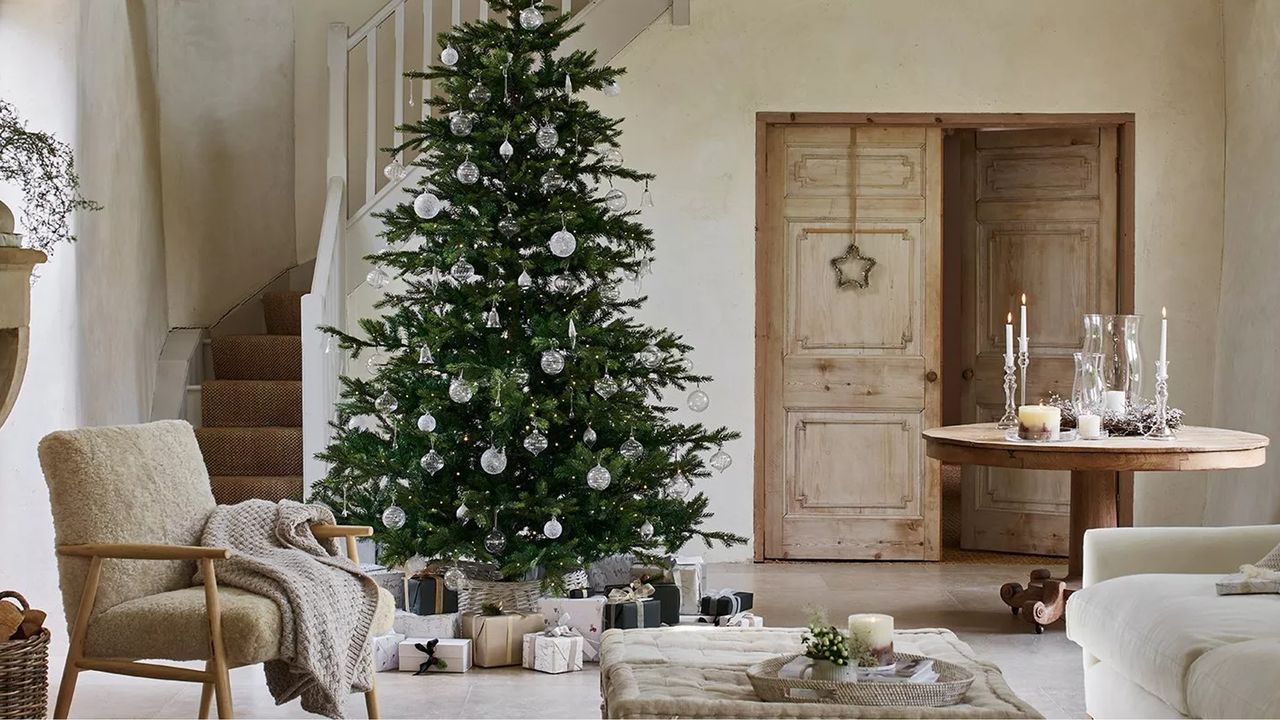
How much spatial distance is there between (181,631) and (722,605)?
210 centimetres

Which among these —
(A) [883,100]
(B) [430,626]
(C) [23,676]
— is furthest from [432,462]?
(A) [883,100]

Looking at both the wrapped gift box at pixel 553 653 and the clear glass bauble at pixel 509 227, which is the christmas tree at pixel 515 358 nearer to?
the clear glass bauble at pixel 509 227

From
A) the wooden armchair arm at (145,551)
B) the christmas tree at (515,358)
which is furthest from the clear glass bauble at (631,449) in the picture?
the wooden armchair arm at (145,551)

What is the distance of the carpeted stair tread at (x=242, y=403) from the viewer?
6340mm

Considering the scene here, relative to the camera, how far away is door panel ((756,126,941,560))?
6637 mm

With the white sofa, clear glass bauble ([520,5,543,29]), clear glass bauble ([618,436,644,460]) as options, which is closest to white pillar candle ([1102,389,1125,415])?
the white sofa

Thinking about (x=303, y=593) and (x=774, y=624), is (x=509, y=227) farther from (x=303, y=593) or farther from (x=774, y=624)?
(x=774, y=624)

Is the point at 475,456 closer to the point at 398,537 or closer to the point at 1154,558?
the point at 398,537

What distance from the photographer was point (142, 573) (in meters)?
3.42

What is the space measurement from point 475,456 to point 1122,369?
7.38ft

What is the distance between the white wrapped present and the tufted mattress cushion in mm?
1304

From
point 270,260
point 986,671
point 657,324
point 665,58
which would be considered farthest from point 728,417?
point 986,671

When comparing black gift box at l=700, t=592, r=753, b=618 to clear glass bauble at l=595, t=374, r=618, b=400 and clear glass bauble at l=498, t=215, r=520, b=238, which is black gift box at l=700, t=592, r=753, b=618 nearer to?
clear glass bauble at l=595, t=374, r=618, b=400

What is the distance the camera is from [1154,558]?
3.69 metres
